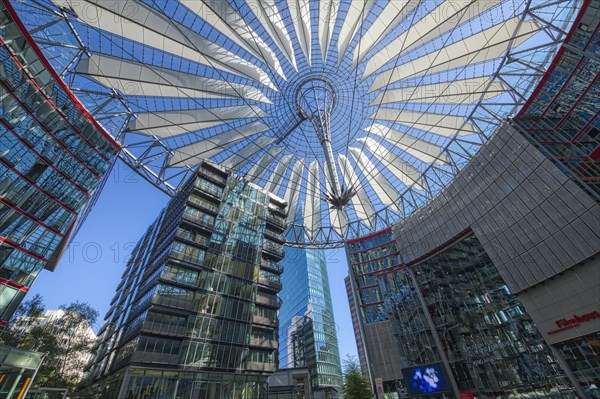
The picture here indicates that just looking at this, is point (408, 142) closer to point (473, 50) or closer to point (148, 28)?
point (473, 50)

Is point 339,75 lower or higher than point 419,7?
higher

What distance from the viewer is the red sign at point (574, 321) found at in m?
20.3

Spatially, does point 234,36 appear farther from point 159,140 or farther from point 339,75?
point 159,140

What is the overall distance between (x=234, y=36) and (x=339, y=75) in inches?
510

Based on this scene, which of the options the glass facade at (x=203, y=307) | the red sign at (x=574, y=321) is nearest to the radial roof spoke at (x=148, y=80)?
the glass facade at (x=203, y=307)

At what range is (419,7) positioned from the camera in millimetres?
23359

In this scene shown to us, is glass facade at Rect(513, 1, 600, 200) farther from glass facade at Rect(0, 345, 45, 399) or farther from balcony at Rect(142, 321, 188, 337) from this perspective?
glass facade at Rect(0, 345, 45, 399)

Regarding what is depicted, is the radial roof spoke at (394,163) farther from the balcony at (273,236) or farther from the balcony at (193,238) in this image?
the balcony at (193,238)

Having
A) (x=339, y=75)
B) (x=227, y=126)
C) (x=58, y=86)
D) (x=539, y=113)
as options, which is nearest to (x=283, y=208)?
(x=227, y=126)

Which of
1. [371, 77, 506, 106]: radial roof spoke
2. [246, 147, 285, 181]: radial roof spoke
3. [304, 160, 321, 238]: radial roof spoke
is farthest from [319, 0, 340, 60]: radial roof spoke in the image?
[304, 160, 321, 238]: radial roof spoke

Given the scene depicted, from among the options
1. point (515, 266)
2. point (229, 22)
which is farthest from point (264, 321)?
point (229, 22)

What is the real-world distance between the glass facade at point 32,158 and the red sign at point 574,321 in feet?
150

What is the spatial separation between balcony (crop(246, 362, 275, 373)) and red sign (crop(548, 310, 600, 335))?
91.2ft

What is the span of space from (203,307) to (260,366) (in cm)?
967
